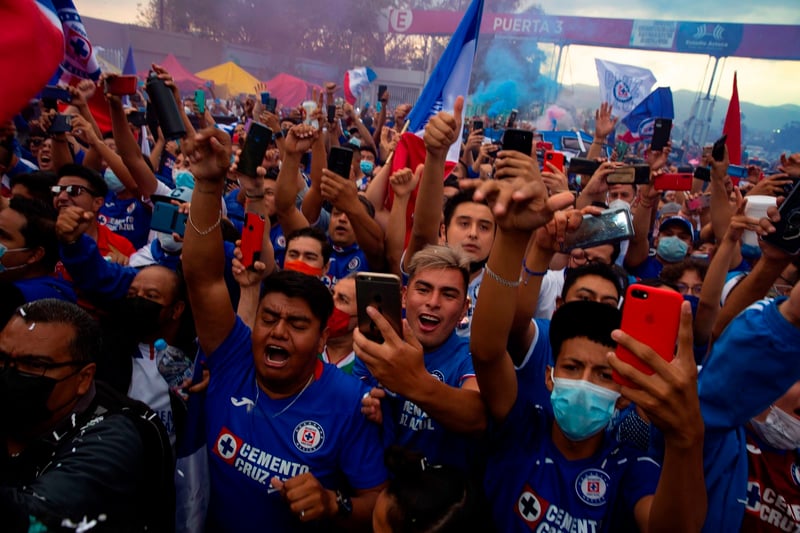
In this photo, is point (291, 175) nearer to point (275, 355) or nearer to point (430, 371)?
point (275, 355)

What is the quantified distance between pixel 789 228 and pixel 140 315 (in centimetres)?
305

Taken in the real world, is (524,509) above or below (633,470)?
below

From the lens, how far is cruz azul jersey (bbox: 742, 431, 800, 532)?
1898mm

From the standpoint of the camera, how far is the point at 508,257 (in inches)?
59.0

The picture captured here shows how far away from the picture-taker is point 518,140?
78.4 inches

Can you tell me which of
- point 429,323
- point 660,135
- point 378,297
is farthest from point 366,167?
point 378,297

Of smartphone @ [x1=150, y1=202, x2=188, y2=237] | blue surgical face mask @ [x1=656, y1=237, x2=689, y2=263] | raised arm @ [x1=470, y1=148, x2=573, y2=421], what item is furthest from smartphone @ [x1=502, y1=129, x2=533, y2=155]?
blue surgical face mask @ [x1=656, y1=237, x2=689, y2=263]

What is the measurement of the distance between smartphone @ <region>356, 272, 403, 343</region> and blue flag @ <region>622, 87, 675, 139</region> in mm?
8452

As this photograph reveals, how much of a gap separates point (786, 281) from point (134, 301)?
393 cm

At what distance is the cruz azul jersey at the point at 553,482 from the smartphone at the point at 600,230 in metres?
0.69

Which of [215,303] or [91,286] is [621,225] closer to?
[215,303]

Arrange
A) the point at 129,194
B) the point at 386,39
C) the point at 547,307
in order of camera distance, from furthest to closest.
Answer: the point at 386,39
the point at 129,194
the point at 547,307

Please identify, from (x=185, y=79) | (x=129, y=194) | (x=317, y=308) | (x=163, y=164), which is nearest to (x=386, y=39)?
(x=185, y=79)

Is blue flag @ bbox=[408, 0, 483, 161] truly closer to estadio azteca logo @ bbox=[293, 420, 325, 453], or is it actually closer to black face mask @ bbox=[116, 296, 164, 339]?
black face mask @ bbox=[116, 296, 164, 339]
